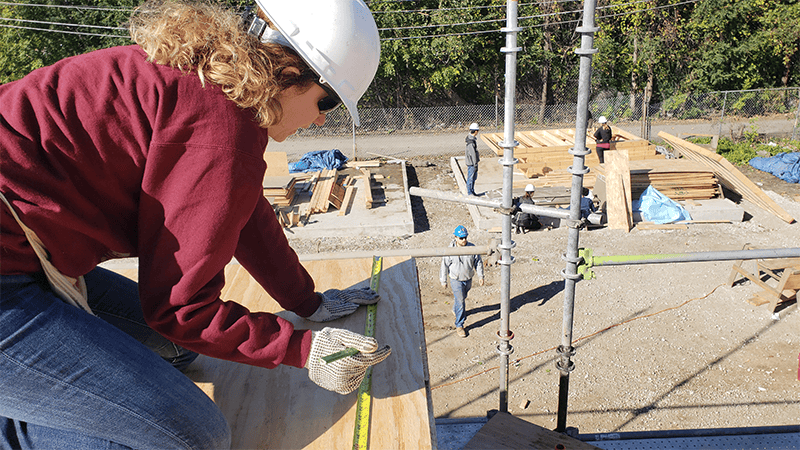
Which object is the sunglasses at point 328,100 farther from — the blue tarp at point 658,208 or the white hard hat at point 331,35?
the blue tarp at point 658,208

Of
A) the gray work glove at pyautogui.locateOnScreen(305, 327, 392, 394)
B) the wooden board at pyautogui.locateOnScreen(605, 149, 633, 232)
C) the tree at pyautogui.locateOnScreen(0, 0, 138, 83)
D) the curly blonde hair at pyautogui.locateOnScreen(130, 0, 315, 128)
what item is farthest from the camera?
the tree at pyautogui.locateOnScreen(0, 0, 138, 83)

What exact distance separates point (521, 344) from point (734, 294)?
Result: 3.90 m

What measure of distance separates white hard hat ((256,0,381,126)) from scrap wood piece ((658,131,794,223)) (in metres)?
12.7

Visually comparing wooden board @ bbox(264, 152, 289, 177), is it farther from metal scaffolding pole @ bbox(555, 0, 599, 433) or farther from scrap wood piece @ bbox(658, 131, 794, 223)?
metal scaffolding pole @ bbox(555, 0, 599, 433)

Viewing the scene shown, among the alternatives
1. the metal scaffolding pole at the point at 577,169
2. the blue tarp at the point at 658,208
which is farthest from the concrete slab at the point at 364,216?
the metal scaffolding pole at the point at 577,169

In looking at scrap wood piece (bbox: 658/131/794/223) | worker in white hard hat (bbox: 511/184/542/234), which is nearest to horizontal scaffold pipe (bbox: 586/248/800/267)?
worker in white hard hat (bbox: 511/184/542/234)

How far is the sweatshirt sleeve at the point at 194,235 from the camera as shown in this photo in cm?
144

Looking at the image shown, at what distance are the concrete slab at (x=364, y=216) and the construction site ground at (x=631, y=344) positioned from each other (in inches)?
35.1

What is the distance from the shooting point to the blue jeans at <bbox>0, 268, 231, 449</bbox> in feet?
4.57

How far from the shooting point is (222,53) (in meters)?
1.50

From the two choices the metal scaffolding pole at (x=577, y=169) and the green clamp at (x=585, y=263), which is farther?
the green clamp at (x=585, y=263)

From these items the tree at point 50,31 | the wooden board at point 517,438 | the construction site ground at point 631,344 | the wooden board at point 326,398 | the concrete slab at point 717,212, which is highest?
the tree at point 50,31

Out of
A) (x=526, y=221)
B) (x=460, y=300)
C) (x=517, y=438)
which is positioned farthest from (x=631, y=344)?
(x=517, y=438)

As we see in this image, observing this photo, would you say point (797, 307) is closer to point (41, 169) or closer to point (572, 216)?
point (572, 216)
